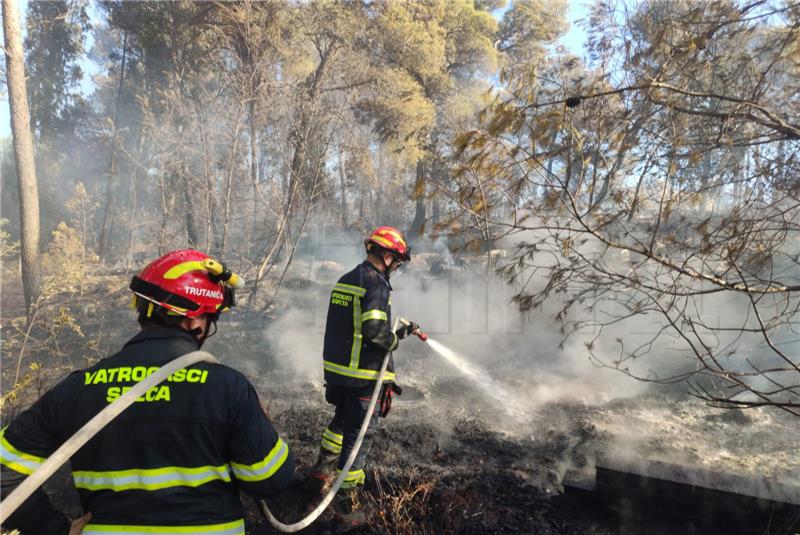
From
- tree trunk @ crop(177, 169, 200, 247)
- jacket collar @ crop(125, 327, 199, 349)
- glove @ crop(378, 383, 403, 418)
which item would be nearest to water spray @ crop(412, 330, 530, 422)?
glove @ crop(378, 383, 403, 418)

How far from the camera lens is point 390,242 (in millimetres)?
3951

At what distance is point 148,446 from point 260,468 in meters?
0.36

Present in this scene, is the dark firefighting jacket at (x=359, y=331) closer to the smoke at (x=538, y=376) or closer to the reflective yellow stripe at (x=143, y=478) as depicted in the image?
the smoke at (x=538, y=376)

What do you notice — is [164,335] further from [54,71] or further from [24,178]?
[54,71]

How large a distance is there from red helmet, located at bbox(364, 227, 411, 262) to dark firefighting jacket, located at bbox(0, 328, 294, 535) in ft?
8.12

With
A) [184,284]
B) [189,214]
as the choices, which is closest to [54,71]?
[189,214]

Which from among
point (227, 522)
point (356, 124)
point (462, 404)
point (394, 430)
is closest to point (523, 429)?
point (462, 404)

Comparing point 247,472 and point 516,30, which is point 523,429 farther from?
point 516,30

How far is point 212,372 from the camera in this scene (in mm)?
1520

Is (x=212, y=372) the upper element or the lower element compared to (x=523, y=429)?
upper

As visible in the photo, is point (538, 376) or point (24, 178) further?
point (24, 178)

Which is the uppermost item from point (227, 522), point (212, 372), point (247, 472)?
point (212, 372)

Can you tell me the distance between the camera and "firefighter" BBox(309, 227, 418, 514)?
3693 mm

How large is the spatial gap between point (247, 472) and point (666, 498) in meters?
3.30
